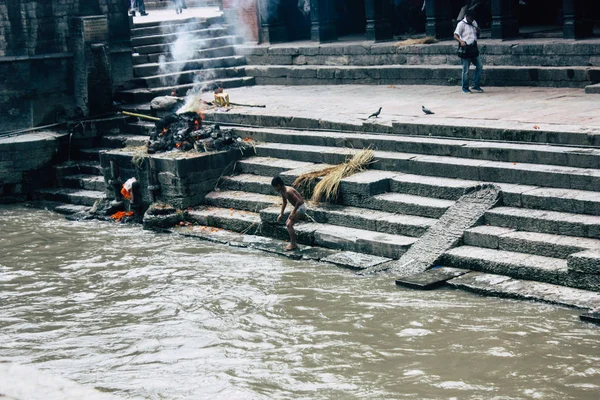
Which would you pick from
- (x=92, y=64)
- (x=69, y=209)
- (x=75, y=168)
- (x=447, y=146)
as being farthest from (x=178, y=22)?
(x=447, y=146)

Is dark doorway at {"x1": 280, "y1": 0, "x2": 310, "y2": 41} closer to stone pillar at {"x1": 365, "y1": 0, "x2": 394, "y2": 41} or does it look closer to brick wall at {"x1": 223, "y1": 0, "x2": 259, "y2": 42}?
brick wall at {"x1": 223, "y1": 0, "x2": 259, "y2": 42}

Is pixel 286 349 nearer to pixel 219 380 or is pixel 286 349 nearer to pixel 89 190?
pixel 219 380

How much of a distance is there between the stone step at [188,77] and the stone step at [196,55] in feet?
1.91

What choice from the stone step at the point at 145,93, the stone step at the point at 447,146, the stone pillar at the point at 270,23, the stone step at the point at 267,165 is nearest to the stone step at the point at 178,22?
the stone pillar at the point at 270,23

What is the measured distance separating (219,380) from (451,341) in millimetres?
2112

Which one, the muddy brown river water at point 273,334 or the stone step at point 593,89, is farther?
the stone step at point 593,89

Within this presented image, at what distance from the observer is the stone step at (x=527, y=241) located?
9203mm

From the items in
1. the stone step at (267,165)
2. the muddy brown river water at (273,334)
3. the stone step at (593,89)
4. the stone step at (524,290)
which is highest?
the stone step at (593,89)

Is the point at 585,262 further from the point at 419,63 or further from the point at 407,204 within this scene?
the point at 419,63

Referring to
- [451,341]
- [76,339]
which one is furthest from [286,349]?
[76,339]

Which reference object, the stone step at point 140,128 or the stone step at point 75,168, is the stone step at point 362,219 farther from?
the stone step at point 75,168

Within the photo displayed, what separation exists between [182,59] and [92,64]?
2363 millimetres

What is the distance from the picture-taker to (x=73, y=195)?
1552cm

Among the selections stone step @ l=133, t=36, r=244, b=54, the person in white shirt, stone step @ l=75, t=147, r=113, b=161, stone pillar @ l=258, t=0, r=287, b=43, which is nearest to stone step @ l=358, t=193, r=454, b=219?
the person in white shirt
